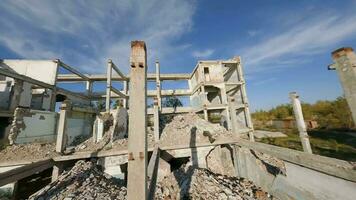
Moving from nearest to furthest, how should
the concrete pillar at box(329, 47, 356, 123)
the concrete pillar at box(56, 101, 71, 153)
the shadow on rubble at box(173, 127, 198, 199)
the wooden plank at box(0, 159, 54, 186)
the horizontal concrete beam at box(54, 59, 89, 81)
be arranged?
the concrete pillar at box(329, 47, 356, 123) → the wooden plank at box(0, 159, 54, 186) → the shadow on rubble at box(173, 127, 198, 199) → the concrete pillar at box(56, 101, 71, 153) → the horizontal concrete beam at box(54, 59, 89, 81)

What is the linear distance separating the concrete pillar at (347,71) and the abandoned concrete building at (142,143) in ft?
0.05

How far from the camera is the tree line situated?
674 inches

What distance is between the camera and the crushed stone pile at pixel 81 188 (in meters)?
4.47

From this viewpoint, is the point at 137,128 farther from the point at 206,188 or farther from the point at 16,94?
the point at 16,94

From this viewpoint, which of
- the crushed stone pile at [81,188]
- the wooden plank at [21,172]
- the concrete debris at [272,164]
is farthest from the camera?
the crushed stone pile at [81,188]

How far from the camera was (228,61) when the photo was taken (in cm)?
1630

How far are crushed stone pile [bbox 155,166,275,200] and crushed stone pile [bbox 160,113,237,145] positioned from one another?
7.14 feet

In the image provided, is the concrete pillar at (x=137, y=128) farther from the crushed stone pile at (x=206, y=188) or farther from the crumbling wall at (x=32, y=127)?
the crumbling wall at (x=32, y=127)

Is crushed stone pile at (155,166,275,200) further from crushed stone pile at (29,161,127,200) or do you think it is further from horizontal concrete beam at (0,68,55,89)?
horizontal concrete beam at (0,68,55,89)

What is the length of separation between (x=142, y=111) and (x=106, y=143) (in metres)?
8.59

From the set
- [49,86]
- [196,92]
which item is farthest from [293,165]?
[49,86]

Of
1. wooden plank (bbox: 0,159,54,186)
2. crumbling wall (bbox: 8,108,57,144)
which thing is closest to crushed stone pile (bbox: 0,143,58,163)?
crumbling wall (bbox: 8,108,57,144)

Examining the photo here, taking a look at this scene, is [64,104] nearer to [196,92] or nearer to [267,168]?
[267,168]

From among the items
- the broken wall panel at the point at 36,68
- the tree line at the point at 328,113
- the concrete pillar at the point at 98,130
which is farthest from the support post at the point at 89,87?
the tree line at the point at 328,113
